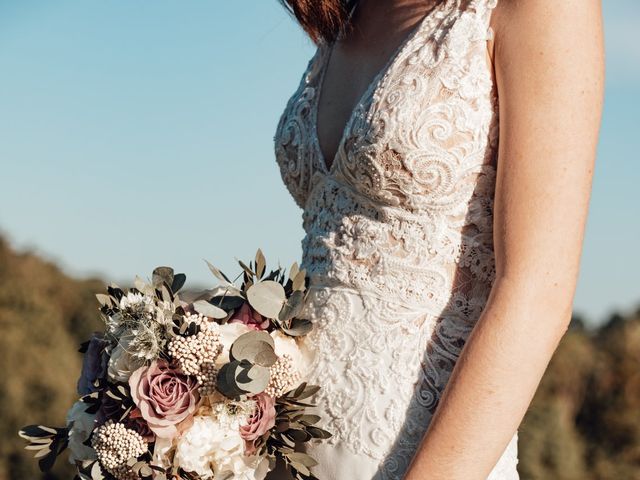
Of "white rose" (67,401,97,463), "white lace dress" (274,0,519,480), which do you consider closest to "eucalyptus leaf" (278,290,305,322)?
"white lace dress" (274,0,519,480)

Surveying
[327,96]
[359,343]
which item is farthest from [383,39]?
[359,343]

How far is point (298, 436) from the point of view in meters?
3.00

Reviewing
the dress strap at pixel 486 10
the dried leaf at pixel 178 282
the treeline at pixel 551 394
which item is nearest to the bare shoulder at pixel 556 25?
the dress strap at pixel 486 10

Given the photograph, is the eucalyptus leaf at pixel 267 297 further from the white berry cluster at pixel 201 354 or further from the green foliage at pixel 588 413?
the green foliage at pixel 588 413

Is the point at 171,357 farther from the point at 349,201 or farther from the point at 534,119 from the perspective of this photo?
the point at 534,119

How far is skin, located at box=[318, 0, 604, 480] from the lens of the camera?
265 centimetres

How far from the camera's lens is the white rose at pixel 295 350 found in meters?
3.06

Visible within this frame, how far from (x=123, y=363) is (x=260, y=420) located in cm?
46

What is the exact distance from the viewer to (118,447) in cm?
292

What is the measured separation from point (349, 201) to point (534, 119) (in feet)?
2.37

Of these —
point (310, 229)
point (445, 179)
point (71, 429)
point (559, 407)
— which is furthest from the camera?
point (559, 407)

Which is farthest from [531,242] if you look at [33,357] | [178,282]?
[33,357]

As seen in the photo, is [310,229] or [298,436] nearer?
[298,436]

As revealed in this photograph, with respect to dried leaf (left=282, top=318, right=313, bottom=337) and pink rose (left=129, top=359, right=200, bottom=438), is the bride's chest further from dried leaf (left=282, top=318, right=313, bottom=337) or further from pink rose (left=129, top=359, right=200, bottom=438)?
pink rose (left=129, top=359, right=200, bottom=438)
